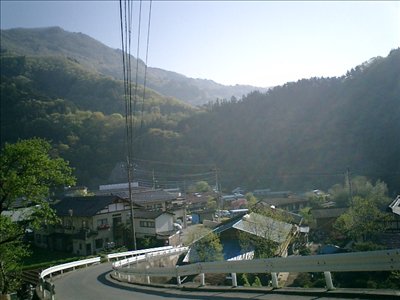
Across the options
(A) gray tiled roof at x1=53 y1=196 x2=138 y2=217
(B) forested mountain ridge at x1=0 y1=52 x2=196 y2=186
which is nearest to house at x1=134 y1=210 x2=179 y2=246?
(A) gray tiled roof at x1=53 y1=196 x2=138 y2=217

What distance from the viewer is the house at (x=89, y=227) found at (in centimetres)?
3192

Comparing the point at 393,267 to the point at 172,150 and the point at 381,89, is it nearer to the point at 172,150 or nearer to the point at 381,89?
the point at 381,89

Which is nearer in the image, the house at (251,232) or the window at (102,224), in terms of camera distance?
the house at (251,232)

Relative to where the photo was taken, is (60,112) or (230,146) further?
(60,112)

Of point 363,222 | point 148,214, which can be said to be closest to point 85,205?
point 148,214

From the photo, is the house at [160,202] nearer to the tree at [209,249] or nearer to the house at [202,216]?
the house at [202,216]

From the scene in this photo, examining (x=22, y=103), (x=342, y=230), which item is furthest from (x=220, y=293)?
(x=22, y=103)

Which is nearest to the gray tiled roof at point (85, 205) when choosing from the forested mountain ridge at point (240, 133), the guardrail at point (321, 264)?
the guardrail at point (321, 264)

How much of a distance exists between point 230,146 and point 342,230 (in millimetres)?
59106

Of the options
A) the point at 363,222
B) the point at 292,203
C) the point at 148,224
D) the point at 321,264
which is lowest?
the point at 292,203

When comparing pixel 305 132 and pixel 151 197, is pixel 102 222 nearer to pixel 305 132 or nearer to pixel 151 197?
pixel 151 197

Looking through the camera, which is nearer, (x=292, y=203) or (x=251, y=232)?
(x=251, y=232)

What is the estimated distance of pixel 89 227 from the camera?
109 ft

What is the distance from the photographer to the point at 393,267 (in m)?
4.64
